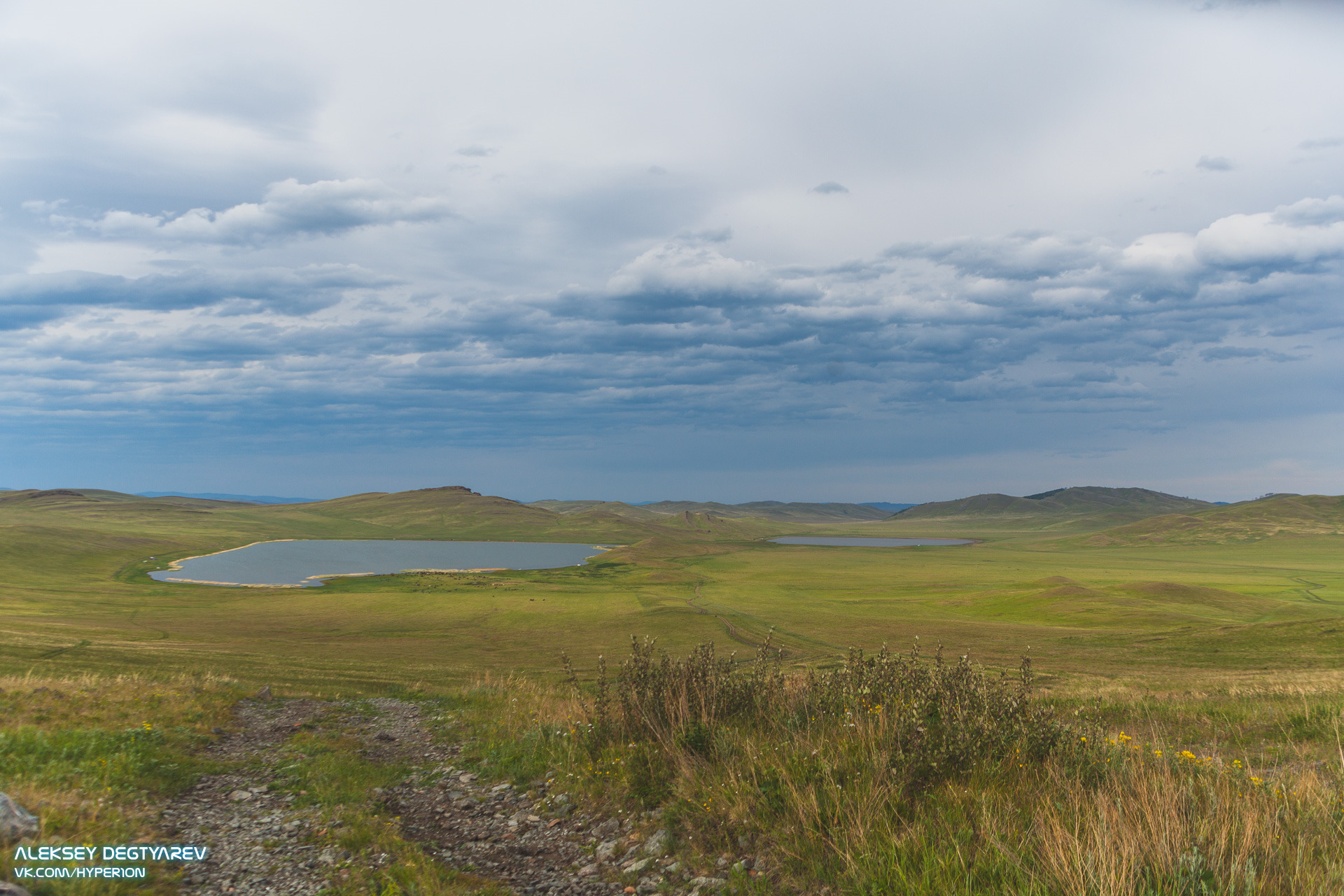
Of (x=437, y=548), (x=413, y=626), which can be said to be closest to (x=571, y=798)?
(x=413, y=626)

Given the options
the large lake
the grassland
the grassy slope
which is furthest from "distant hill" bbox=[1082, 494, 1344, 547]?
the large lake

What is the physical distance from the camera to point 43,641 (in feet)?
84.9

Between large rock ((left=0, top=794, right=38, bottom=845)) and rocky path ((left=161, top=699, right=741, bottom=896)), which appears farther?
rocky path ((left=161, top=699, right=741, bottom=896))

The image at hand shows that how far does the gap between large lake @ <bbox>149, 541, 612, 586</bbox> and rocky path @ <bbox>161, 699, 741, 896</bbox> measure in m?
81.5

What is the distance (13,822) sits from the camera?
5.62 m

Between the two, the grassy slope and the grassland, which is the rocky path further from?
the grassy slope

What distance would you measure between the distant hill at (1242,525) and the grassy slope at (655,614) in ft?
200

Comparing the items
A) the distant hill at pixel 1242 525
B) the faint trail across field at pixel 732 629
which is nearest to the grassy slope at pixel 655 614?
the faint trail across field at pixel 732 629

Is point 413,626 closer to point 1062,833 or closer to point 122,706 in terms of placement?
point 122,706

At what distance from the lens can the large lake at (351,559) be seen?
8651 centimetres

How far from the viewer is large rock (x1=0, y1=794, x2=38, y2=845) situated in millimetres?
5539

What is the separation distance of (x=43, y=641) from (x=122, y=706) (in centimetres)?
2105

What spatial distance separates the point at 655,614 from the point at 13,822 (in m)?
44.4

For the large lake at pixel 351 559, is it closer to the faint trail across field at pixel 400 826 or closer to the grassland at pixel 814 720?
the grassland at pixel 814 720
